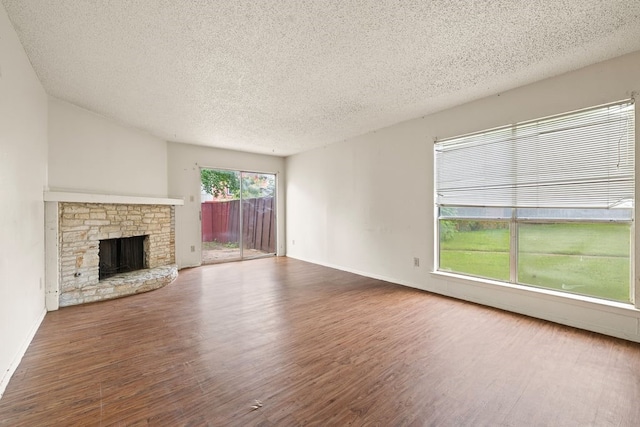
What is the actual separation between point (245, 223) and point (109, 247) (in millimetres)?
2656

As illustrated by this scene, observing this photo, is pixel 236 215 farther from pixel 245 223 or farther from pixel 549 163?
pixel 549 163

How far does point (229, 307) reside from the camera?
334 centimetres

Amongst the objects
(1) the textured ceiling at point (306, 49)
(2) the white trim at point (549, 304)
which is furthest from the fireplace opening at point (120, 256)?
(2) the white trim at point (549, 304)

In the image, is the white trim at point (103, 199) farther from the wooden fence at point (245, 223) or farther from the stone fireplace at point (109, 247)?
the wooden fence at point (245, 223)

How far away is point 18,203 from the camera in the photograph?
7.16 ft

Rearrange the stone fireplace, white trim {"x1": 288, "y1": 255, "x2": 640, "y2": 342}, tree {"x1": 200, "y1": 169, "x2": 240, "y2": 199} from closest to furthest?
white trim {"x1": 288, "y1": 255, "x2": 640, "y2": 342}
the stone fireplace
tree {"x1": 200, "y1": 169, "x2": 240, "y2": 199}

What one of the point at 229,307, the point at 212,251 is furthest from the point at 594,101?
the point at 212,251

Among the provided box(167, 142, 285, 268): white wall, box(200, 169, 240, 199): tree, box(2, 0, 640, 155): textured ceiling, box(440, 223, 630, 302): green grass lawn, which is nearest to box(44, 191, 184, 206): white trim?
box(167, 142, 285, 268): white wall

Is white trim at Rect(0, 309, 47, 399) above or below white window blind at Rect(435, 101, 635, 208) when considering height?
below

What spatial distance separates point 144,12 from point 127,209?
11.0 feet

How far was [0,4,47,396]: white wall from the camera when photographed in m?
1.90

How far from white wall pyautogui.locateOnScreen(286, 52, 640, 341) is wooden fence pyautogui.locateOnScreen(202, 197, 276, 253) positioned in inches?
20.9

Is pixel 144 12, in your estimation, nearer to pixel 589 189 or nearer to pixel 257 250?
pixel 589 189

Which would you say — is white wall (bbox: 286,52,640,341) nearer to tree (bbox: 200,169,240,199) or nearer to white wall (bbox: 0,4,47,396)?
tree (bbox: 200,169,240,199)
